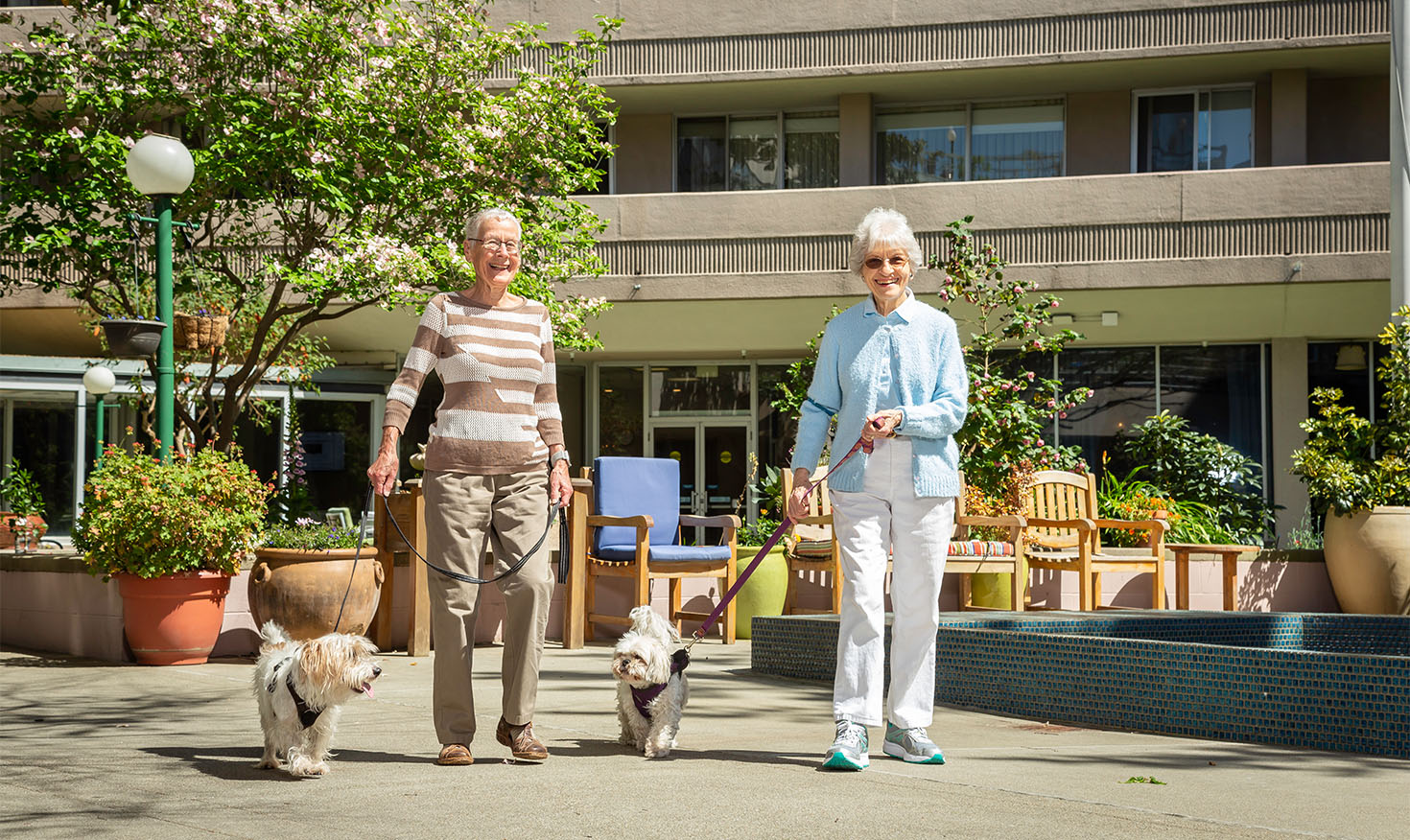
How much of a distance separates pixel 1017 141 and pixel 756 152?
137 inches

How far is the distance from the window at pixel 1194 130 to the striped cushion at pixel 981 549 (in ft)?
33.1

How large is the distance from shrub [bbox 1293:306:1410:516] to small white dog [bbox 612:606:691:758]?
27.1ft

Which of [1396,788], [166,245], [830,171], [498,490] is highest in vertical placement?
[830,171]

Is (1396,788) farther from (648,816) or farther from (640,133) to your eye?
(640,133)

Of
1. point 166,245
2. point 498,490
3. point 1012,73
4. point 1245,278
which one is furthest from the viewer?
point 1012,73

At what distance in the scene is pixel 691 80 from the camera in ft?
60.8

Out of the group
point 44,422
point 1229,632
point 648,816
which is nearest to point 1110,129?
point 1229,632

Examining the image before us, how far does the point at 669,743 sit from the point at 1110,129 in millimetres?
15593

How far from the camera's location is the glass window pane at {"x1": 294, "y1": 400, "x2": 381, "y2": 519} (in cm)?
2094

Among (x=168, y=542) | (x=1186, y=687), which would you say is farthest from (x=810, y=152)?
(x=1186, y=687)

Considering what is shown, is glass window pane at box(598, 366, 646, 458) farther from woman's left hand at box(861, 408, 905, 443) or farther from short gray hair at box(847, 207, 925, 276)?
woman's left hand at box(861, 408, 905, 443)

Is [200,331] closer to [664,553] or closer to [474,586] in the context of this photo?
[664,553]

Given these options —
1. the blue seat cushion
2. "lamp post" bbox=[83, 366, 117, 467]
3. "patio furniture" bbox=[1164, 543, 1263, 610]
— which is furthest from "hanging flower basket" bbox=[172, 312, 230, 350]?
"patio furniture" bbox=[1164, 543, 1263, 610]

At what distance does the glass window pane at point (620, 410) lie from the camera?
20.7 meters
